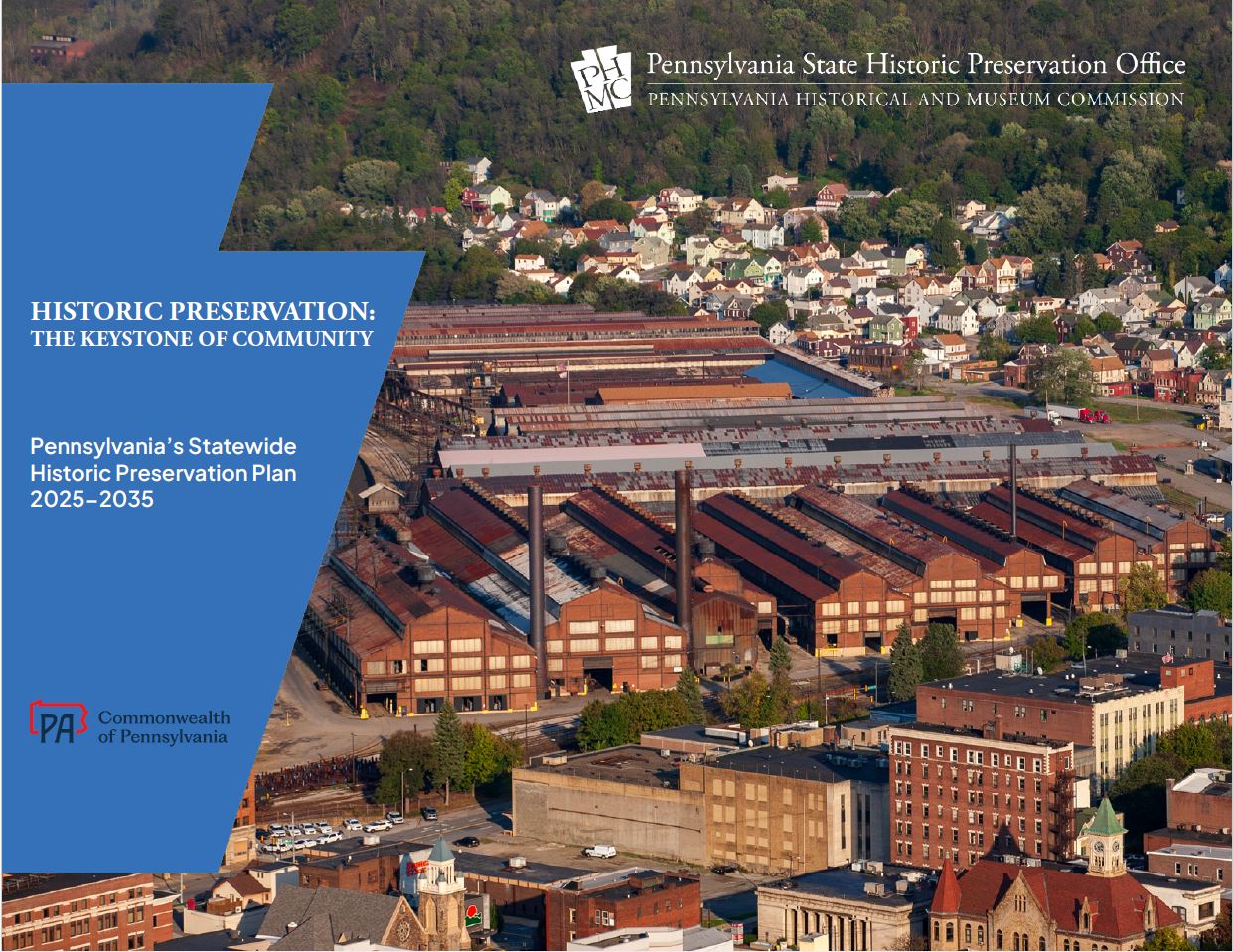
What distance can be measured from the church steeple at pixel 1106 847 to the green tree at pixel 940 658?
1275 cm

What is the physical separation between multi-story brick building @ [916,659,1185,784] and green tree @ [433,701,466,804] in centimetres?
573

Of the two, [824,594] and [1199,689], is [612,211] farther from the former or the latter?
[1199,689]

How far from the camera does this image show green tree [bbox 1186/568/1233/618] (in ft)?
146

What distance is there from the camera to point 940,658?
1543 inches

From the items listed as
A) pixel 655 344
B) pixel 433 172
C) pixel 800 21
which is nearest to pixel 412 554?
pixel 655 344

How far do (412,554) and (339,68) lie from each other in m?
75.1

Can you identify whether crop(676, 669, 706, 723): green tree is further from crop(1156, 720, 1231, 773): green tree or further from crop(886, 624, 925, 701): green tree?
crop(1156, 720, 1231, 773): green tree

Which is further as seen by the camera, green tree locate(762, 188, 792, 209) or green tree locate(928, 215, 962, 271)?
green tree locate(762, 188, 792, 209)

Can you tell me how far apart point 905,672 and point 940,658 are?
702mm

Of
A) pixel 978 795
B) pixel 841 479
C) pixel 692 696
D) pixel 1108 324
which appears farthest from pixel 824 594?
pixel 1108 324

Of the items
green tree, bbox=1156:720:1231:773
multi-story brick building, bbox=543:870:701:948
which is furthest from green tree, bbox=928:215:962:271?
multi-story brick building, bbox=543:870:701:948

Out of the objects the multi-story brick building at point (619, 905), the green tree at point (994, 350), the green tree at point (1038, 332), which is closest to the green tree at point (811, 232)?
the green tree at point (1038, 332)

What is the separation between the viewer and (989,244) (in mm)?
95250

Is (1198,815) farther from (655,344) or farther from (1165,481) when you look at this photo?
(655,344)
